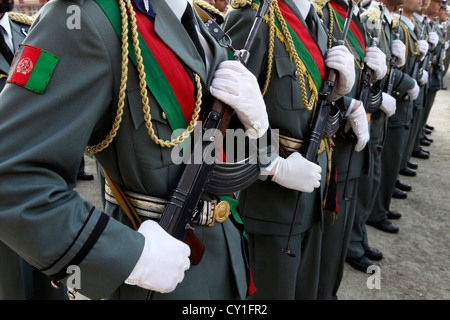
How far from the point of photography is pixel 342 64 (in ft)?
6.14

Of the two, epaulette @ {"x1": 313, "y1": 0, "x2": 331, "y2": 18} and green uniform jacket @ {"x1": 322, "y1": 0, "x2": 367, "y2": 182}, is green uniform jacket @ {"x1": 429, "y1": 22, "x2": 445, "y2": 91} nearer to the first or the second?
green uniform jacket @ {"x1": 322, "y1": 0, "x2": 367, "y2": 182}

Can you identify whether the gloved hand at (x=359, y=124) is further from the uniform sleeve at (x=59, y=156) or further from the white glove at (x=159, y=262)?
the uniform sleeve at (x=59, y=156)

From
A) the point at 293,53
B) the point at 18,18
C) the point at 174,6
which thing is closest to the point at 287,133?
the point at 293,53

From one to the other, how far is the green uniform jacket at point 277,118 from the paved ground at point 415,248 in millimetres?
1325

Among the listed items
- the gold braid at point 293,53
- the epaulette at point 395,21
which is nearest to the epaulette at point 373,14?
the epaulette at point 395,21

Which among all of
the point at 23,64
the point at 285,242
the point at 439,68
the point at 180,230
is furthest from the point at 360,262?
the point at 439,68

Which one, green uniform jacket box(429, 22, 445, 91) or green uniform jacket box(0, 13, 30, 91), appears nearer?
green uniform jacket box(0, 13, 30, 91)

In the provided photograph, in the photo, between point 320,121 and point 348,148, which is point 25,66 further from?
point 348,148

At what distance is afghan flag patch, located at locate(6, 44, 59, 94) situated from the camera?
31.8 inches

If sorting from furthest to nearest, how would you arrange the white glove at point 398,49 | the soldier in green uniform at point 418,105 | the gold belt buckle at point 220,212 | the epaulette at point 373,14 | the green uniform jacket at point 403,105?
1. the soldier in green uniform at point 418,105
2. the green uniform jacket at point 403,105
3. the white glove at point 398,49
4. the epaulette at point 373,14
5. the gold belt buckle at point 220,212

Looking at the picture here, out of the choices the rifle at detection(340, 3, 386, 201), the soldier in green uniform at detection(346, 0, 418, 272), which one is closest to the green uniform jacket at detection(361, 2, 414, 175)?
the soldier in green uniform at detection(346, 0, 418, 272)

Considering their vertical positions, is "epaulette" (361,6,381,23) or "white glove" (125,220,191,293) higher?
"epaulette" (361,6,381,23)

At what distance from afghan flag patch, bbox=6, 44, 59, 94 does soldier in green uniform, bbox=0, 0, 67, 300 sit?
1187 mm

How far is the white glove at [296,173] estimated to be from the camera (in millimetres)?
1740
